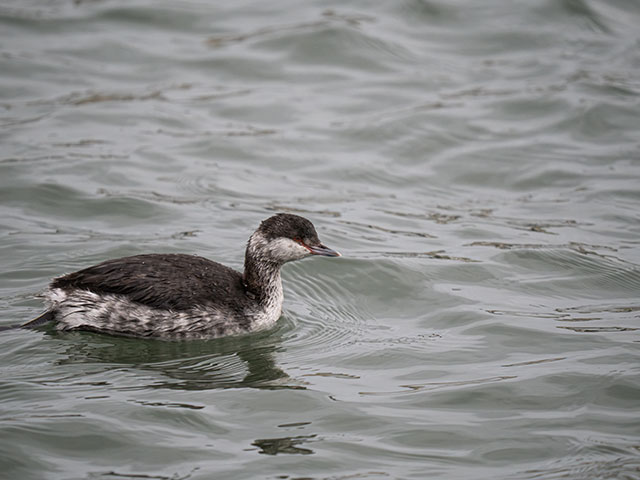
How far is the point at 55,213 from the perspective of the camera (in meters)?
9.80

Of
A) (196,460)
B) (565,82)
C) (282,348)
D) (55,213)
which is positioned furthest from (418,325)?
(565,82)

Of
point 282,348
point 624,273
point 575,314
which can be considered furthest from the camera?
point 624,273

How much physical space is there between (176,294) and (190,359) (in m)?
0.58

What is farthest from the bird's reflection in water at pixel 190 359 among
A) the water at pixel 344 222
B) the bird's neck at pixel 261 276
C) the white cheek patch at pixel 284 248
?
the white cheek patch at pixel 284 248

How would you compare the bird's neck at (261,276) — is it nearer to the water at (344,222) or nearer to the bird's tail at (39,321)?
the water at (344,222)

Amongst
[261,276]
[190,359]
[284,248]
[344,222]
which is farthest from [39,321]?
[344,222]

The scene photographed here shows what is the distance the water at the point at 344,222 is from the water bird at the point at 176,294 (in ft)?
0.49

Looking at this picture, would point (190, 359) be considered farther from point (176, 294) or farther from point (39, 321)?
point (39, 321)

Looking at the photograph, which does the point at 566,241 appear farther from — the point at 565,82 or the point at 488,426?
the point at 565,82

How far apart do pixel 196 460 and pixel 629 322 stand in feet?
13.3

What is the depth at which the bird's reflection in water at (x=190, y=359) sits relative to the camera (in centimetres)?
649

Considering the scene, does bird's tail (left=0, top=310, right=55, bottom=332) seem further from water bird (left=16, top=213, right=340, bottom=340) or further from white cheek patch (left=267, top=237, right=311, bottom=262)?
white cheek patch (left=267, top=237, right=311, bottom=262)

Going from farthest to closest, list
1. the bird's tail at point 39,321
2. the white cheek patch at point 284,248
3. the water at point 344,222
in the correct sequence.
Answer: the white cheek patch at point 284,248 → the bird's tail at point 39,321 → the water at point 344,222

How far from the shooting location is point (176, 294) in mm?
7242
